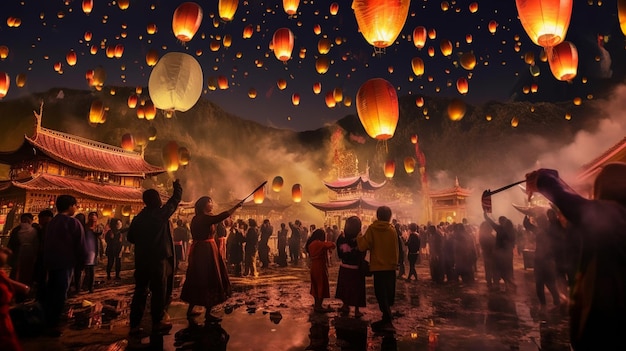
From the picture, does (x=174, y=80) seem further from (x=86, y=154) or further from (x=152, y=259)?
(x=86, y=154)

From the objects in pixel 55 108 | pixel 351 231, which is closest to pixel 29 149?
pixel 351 231

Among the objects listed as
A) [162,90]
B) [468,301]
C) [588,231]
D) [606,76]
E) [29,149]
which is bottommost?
[468,301]

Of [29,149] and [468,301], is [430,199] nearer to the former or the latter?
[468,301]

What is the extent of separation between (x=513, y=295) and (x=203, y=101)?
223 ft

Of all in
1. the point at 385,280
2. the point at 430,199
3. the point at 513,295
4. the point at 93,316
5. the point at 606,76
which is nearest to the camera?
the point at 385,280

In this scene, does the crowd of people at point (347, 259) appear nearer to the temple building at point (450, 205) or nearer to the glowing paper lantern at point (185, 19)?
the glowing paper lantern at point (185, 19)

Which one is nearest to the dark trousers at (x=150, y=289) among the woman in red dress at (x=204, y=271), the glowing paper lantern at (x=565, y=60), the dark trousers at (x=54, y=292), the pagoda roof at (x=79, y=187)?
the woman in red dress at (x=204, y=271)

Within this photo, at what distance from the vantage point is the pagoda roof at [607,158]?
1010 centimetres

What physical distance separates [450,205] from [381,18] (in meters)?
30.1

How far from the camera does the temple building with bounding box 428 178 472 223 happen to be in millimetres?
32688

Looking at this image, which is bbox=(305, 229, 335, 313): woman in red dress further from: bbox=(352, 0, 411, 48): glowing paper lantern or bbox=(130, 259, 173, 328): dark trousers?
bbox=(352, 0, 411, 48): glowing paper lantern

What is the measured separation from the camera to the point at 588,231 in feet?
6.40

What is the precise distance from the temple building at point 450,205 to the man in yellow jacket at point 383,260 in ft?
Result: 97.3

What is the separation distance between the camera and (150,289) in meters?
4.27
